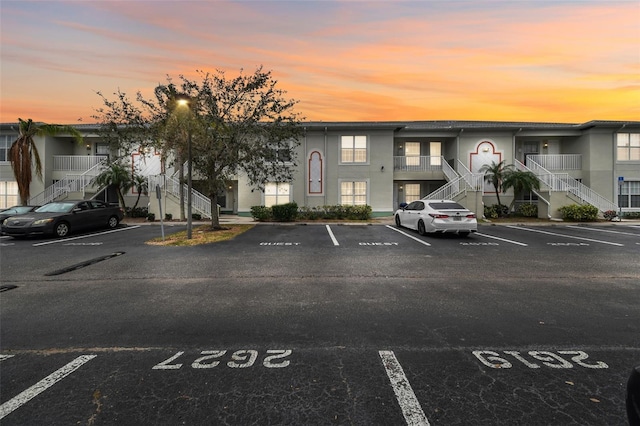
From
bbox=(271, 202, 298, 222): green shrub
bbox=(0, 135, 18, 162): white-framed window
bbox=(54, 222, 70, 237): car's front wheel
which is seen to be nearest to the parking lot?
bbox=(54, 222, 70, 237): car's front wheel

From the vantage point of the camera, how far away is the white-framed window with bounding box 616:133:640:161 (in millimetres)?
22828

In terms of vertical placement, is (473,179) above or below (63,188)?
above

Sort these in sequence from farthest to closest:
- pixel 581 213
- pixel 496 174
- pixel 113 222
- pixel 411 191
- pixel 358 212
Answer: pixel 411 191, pixel 496 174, pixel 358 212, pixel 581 213, pixel 113 222

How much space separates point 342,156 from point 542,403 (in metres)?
21.2

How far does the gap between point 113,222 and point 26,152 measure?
10.6m

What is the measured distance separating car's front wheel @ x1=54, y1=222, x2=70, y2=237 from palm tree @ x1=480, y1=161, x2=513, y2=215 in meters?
23.7

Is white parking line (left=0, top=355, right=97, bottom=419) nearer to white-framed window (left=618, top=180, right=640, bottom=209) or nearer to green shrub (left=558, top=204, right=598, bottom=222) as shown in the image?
green shrub (left=558, top=204, right=598, bottom=222)

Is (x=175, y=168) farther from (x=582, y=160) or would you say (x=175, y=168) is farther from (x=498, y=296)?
(x=582, y=160)

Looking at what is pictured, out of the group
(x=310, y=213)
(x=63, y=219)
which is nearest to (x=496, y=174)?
(x=310, y=213)

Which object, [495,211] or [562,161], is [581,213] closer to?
[495,211]

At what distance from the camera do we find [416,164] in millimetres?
23969

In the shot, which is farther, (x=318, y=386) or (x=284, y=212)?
(x=284, y=212)

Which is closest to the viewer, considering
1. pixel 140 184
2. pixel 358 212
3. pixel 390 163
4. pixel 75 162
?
pixel 358 212

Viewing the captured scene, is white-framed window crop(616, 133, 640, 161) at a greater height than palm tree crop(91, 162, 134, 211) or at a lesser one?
greater
